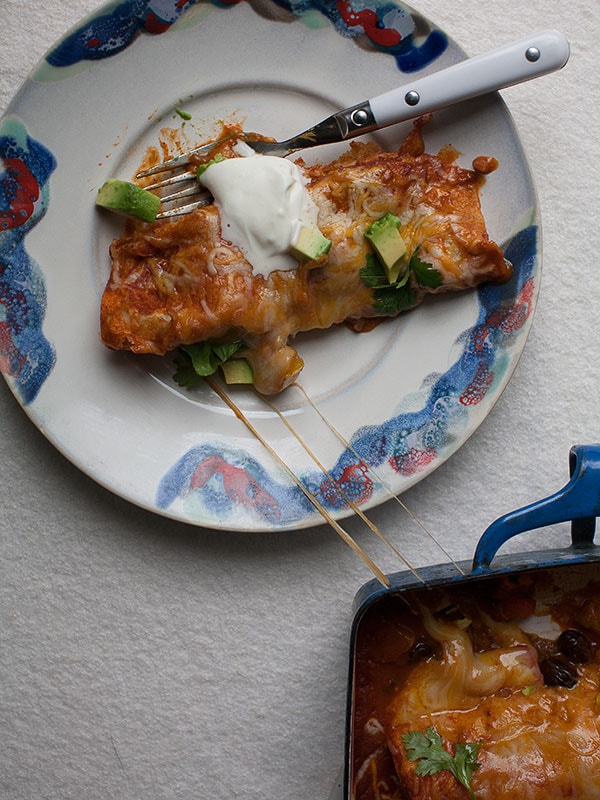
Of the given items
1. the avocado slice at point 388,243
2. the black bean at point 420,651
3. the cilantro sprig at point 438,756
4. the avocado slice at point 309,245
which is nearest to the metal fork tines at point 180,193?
the avocado slice at point 309,245

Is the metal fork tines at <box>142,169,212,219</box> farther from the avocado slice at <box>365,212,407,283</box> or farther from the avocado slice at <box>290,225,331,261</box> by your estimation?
the avocado slice at <box>365,212,407,283</box>

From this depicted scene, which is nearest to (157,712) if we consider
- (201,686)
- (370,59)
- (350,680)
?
(201,686)

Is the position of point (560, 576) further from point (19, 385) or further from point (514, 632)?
point (19, 385)

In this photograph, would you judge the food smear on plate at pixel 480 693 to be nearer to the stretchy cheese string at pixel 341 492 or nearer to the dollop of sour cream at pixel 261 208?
the stretchy cheese string at pixel 341 492

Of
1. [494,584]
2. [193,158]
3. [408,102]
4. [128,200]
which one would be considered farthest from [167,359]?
[494,584]

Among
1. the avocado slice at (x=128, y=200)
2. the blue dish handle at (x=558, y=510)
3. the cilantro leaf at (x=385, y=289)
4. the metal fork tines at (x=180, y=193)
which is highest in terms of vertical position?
the avocado slice at (x=128, y=200)
